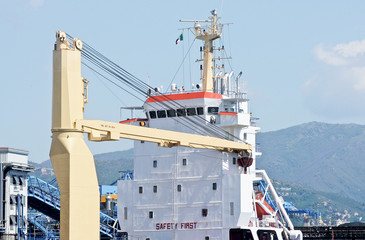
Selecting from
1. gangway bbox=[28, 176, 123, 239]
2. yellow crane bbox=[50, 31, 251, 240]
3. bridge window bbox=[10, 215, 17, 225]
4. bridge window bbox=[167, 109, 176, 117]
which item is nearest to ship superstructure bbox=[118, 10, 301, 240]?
bridge window bbox=[167, 109, 176, 117]

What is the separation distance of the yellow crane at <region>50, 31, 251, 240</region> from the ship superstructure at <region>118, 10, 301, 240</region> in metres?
11.5

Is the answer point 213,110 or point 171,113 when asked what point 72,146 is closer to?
point 171,113

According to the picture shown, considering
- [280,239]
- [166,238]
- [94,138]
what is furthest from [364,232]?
[94,138]

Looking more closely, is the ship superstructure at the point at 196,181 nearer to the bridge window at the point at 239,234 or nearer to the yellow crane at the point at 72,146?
the bridge window at the point at 239,234

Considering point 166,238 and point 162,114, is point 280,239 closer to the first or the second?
point 166,238

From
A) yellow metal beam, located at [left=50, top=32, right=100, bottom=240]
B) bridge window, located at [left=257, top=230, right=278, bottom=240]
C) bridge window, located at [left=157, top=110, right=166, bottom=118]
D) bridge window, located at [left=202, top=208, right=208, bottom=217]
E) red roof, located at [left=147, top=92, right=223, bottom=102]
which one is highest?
red roof, located at [left=147, top=92, right=223, bottom=102]

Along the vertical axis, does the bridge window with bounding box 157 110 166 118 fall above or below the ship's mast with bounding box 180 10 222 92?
below

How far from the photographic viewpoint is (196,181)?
154 feet

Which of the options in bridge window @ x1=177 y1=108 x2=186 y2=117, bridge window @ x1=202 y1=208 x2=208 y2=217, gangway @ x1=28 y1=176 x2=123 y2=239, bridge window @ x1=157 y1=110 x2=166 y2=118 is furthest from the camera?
gangway @ x1=28 y1=176 x2=123 y2=239

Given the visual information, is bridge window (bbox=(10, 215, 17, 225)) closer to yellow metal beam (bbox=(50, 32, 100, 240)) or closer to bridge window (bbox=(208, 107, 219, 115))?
bridge window (bbox=(208, 107, 219, 115))

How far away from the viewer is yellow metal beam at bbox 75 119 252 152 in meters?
35.8

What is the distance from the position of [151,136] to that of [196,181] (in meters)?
8.09

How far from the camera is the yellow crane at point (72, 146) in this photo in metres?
34.4

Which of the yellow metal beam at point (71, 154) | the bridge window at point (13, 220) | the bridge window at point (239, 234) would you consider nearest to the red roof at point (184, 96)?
the bridge window at point (239, 234)
